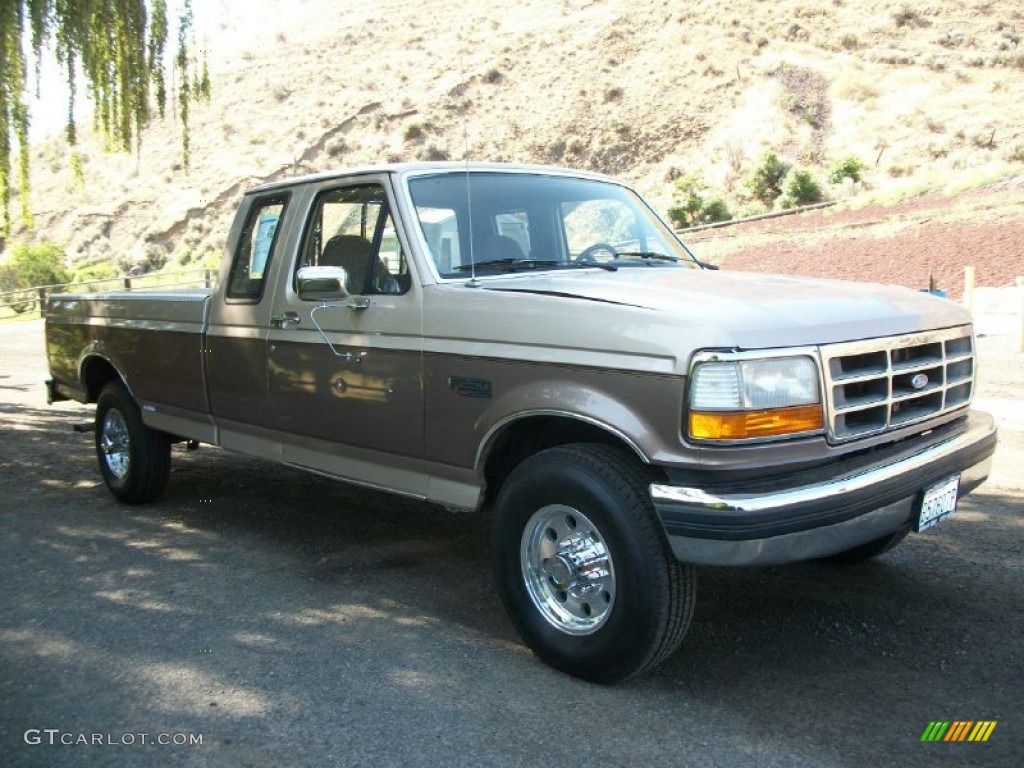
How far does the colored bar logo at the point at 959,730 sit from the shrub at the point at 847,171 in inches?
1322

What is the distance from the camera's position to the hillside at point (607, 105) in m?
41.7

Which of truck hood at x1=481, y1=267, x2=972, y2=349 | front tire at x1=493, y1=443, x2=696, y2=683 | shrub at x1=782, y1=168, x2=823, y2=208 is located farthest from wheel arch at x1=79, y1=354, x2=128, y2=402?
shrub at x1=782, y1=168, x2=823, y2=208

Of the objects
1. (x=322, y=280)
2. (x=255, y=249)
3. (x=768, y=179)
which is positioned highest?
(x=768, y=179)

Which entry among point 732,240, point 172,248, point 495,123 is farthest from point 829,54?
point 172,248

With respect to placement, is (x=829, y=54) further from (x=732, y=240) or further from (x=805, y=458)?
(x=805, y=458)

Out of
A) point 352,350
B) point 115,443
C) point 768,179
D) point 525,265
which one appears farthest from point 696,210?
point 352,350

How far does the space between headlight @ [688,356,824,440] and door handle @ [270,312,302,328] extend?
7.76ft

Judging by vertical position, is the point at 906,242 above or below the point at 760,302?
above

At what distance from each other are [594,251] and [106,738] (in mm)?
3026

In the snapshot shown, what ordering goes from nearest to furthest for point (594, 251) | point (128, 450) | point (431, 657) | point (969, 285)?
point (431, 657), point (594, 251), point (128, 450), point (969, 285)

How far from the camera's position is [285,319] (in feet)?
16.1

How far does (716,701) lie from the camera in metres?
3.50

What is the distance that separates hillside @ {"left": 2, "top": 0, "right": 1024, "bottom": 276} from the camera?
4172 centimetres

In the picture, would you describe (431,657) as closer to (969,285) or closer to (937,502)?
(937,502)
